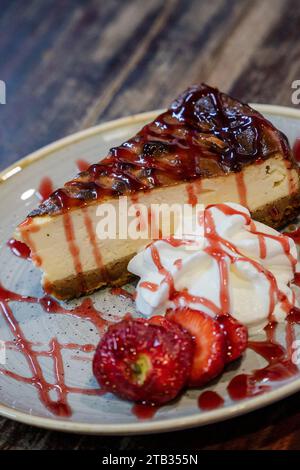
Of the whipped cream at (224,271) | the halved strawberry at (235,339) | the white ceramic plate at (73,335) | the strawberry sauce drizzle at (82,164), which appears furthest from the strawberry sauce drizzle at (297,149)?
the halved strawberry at (235,339)

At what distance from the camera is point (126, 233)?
2279mm

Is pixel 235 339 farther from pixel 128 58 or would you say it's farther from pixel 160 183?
pixel 128 58

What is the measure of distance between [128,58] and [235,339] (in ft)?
6.83

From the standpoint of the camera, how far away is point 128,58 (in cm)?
353

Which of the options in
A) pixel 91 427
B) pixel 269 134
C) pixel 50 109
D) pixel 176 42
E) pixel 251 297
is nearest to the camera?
pixel 91 427

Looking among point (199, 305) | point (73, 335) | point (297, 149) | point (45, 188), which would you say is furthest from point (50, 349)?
point (297, 149)

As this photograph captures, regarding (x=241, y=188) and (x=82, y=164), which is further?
(x=82, y=164)

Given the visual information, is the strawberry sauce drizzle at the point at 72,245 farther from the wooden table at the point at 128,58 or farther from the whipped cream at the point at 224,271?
the wooden table at the point at 128,58

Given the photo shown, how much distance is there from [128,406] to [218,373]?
0.81 ft

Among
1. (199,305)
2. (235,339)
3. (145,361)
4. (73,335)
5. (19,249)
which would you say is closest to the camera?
(145,361)

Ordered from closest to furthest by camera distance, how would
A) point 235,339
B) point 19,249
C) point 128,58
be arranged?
point 235,339, point 19,249, point 128,58

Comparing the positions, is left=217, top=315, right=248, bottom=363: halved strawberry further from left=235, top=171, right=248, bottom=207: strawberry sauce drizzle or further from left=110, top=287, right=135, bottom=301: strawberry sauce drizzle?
left=235, top=171, right=248, bottom=207: strawberry sauce drizzle
